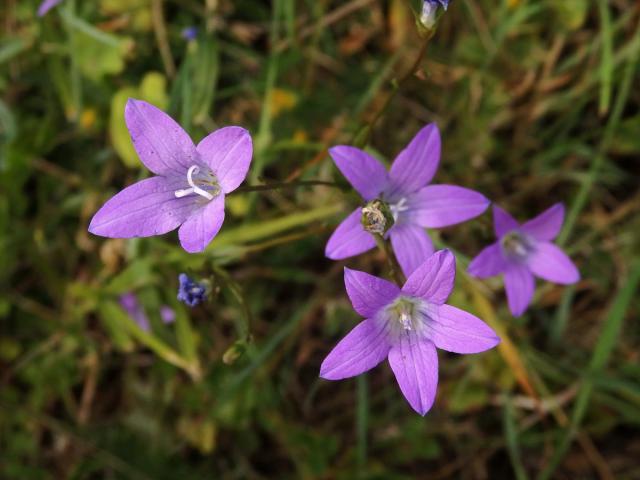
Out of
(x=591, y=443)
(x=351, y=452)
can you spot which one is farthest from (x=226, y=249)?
(x=591, y=443)

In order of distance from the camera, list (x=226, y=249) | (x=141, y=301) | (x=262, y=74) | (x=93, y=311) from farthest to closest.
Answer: (x=93, y=311), (x=262, y=74), (x=141, y=301), (x=226, y=249)

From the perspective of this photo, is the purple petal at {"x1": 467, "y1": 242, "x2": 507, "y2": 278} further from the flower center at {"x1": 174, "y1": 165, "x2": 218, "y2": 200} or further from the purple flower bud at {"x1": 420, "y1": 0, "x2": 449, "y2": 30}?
the flower center at {"x1": 174, "y1": 165, "x2": 218, "y2": 200}

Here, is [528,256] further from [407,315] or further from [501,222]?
[407,315]

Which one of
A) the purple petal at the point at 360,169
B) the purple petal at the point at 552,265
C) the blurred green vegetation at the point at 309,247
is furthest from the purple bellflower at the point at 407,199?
the blurred green vegetation at the point at 309,247

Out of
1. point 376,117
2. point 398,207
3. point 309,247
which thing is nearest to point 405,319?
point 398,207

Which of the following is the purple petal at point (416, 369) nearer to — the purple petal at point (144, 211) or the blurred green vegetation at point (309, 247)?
the purple petal at point (144, 211)

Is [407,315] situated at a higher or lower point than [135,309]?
lower

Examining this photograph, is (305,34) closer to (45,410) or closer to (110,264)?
(110,264)
